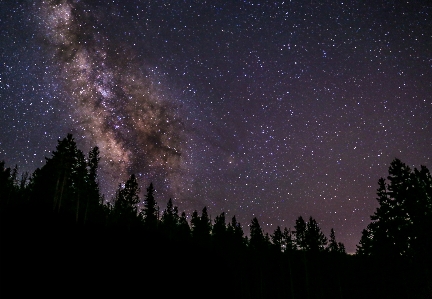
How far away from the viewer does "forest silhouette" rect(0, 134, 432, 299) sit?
1496 cm

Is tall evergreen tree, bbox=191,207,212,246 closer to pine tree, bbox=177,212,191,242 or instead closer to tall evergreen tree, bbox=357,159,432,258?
Answer: pine tree, bbox=177,212,191,242

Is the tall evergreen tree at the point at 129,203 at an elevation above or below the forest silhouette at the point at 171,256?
above

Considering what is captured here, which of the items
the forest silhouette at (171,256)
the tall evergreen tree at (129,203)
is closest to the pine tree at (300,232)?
the forest silhouette at (171,256)

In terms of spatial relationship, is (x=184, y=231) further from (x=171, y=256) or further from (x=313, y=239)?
(x=171, y=256)

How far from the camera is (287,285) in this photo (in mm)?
54750

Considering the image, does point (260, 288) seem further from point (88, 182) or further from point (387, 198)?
point (88, 182)

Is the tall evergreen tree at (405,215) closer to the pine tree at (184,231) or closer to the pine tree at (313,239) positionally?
the pine tree at (313,239)

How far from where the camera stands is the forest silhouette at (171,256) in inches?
589

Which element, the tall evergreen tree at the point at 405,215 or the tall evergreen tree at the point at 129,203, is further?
the tall evergreen tree at the point at 129,203

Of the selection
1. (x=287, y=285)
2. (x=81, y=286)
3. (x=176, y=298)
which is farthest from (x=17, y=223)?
(x=287, y=285)

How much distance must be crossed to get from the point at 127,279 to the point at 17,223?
927 centimetres

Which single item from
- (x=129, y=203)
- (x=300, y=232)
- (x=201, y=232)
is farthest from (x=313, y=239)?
(x=129, y=203)

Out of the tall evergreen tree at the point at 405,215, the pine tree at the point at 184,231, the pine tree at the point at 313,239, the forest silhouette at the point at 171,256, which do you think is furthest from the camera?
the pine tree at the point at 184,231

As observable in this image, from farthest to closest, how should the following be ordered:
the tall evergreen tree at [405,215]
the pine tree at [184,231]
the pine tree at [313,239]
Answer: the pine tree at [184,231]
the pine tree at [313,239]
the tall evergreen tree at [405,215]
